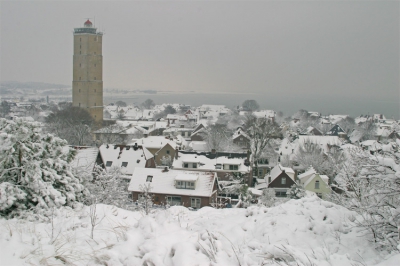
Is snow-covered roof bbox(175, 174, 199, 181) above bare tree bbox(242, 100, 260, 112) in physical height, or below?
below

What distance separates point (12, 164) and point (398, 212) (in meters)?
8.24

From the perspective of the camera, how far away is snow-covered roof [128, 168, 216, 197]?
72.7ft

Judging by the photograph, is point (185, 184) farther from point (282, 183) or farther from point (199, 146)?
point (199, 146)

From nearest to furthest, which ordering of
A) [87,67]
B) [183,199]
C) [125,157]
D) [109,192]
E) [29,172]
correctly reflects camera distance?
[29,172] < [109,192] < [183,199] < [125,157] < [87,67]

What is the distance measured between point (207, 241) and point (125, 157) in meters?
26.7

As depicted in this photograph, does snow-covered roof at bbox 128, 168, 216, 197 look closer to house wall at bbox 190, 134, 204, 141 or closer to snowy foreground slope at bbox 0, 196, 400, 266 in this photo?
snowy foreground slope at bbox 0, 196, 400, 266

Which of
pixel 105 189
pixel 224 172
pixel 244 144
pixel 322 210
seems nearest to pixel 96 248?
pixel 322 210

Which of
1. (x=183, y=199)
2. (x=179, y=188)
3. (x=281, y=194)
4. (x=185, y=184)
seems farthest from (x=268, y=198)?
(x=179, y=188)

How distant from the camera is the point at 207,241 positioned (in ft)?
16.3

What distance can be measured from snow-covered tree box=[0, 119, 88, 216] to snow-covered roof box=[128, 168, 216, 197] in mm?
11865

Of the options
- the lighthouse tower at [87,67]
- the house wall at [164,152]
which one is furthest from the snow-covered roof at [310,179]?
the lighthouse tower at [87,67]

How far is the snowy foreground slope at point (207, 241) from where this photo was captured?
458cm

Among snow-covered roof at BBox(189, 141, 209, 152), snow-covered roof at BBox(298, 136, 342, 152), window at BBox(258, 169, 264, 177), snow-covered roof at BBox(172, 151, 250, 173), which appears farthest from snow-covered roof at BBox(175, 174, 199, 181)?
snow-covered roof at BBox(298, 136, 342, 152)

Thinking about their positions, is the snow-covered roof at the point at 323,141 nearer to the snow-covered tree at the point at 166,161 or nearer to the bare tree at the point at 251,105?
the snow-covered tree at the point at 166,161
